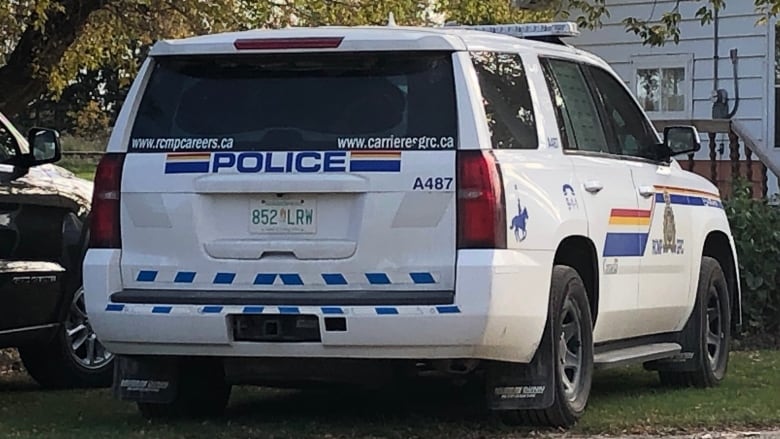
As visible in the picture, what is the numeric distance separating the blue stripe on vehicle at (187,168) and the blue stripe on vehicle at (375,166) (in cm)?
68

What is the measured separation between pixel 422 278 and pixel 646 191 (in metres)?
2.17

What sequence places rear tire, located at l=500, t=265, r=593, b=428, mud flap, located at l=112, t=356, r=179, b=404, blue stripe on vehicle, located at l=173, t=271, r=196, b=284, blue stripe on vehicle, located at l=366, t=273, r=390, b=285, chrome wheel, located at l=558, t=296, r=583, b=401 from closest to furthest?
blue stripe on vehicle, located at l=366, t=273, r=390, b=285 < blue stripe on vehicle, located at l=173, t=271, r=196, b=284 < rear tire, located at l=500, t=265, r=593, b=428 < chrome wheel, located at l=558, t=296, r=583, b=401 < mud flap, located at l=112, t=356, r=179, b=404

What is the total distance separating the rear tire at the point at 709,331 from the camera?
348 inches

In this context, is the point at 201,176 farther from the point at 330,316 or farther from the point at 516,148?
the point at 516,148

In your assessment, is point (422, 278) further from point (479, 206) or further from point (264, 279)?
point (264, 279)

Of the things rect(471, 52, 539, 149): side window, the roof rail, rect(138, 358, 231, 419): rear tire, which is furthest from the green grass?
the roof rail

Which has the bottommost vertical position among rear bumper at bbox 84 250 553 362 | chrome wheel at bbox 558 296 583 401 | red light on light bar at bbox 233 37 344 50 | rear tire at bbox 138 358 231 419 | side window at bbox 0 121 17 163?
rear tire at bbox 138 358 231 419

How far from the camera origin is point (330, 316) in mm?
6418

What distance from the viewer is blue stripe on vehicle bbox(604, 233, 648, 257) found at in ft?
24.8

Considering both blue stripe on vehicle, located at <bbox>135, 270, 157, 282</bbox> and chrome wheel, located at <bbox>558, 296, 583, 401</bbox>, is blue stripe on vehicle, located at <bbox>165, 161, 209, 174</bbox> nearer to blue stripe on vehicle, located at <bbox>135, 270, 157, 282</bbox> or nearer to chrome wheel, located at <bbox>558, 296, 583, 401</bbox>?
blue stripe on vehicle, located at <bbox>135, 270, 157, 282</bbox>

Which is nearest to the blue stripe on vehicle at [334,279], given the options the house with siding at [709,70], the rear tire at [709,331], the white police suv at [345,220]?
the white police suv at [345,220]

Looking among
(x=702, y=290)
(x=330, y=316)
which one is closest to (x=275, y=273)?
(x=330, y=316)

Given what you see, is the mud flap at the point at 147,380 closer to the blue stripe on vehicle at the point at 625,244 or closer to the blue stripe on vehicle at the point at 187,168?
Result: the blue stripe on vehicle at the point at 187,168

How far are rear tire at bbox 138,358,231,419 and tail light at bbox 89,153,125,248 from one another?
80cm
